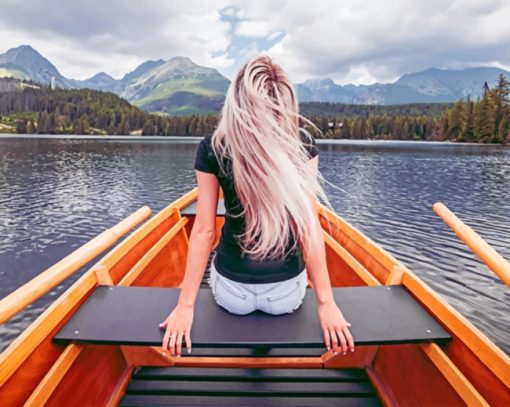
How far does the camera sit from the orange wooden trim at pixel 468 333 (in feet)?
7.90

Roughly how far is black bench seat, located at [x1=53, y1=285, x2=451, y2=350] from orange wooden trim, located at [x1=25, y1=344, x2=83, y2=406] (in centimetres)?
14

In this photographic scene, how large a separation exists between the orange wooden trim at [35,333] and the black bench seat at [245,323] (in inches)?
3.8

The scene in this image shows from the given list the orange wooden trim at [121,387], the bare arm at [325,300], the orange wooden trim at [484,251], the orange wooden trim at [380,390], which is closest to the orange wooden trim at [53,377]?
the orange wooden trim at [121,387]

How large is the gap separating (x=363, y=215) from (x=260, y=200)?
19985 millimetres

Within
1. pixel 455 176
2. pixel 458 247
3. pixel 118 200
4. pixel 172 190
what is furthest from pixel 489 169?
pixel 118 200

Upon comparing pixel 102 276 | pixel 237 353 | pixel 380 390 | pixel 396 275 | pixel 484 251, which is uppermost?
pixel 484 251

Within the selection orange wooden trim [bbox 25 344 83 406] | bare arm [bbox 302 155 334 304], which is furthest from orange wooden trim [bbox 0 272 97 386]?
bare arm [bbox 302 155 334 304]

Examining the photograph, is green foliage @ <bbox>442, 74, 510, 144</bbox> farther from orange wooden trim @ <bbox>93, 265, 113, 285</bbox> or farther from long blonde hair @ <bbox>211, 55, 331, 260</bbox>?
orange wooden trim @ <bbox>93, 265, 113, 285</bbox>

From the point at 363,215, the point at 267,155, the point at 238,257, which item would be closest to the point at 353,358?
the point at 238,257

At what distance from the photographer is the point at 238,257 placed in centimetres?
256

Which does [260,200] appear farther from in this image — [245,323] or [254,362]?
[254,362]

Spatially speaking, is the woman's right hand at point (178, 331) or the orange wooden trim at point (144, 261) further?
the orange wooden trim at point (144, 261)

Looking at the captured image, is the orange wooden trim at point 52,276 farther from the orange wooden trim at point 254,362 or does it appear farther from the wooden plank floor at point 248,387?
the orange wooden trim at point 254,362

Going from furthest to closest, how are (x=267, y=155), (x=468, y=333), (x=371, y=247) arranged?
(x=371, y=247) → (x=468, y=333) → (x=267, y=155)
